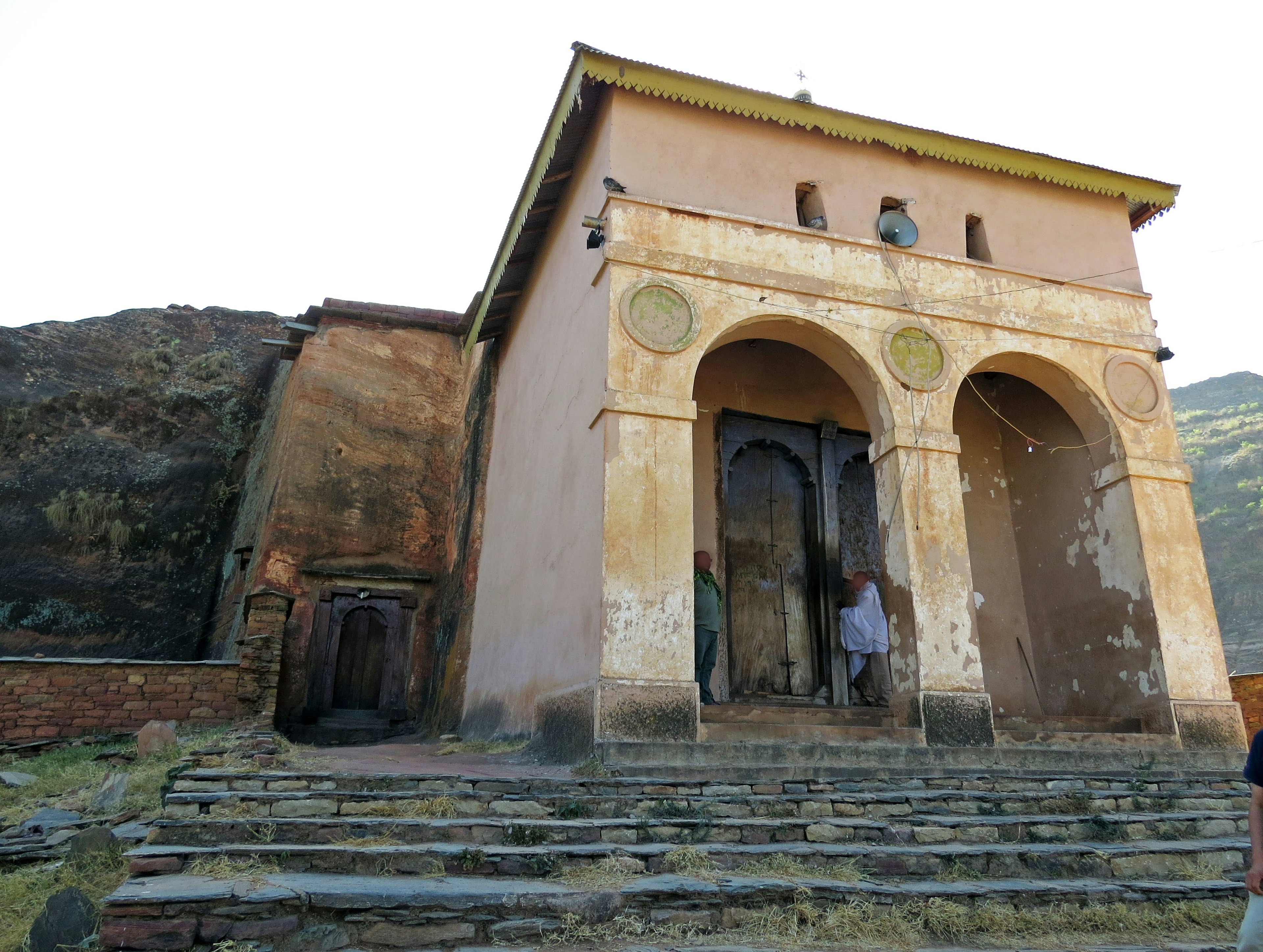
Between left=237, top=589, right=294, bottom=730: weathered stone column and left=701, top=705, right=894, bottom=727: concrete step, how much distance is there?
22.4ft

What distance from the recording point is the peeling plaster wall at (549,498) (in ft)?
23.8

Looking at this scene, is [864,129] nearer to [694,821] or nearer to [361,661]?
[694,821]

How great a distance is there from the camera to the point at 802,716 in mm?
7520

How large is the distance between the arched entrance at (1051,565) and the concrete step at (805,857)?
254 centimetres

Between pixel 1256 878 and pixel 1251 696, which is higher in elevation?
pixel 1251 696

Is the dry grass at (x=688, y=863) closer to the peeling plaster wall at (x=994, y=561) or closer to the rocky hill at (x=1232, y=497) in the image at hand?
the peeling plaster wall at (x=994, y=561)

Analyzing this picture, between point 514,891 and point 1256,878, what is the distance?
290 centimetres

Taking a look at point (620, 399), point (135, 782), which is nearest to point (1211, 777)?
point (620, 399)

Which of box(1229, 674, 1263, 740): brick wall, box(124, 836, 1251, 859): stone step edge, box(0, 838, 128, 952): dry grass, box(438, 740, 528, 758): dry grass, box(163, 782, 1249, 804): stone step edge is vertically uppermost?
box(1229, 674, 1263, 740): brick wall

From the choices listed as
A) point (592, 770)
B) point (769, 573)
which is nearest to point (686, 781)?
point (592, 770)

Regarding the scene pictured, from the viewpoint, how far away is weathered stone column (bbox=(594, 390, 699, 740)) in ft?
20.4

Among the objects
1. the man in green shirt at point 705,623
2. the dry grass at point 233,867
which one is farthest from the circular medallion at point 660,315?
the dry grass at point 233,867

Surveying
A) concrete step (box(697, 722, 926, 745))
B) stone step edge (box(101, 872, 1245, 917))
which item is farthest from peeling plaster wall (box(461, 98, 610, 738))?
stone step edge (box(101, 872, 1245, 917))

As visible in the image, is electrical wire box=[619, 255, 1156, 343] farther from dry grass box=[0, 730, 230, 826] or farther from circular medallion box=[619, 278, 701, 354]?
dry grass box=[0, 730, 230, 826]
